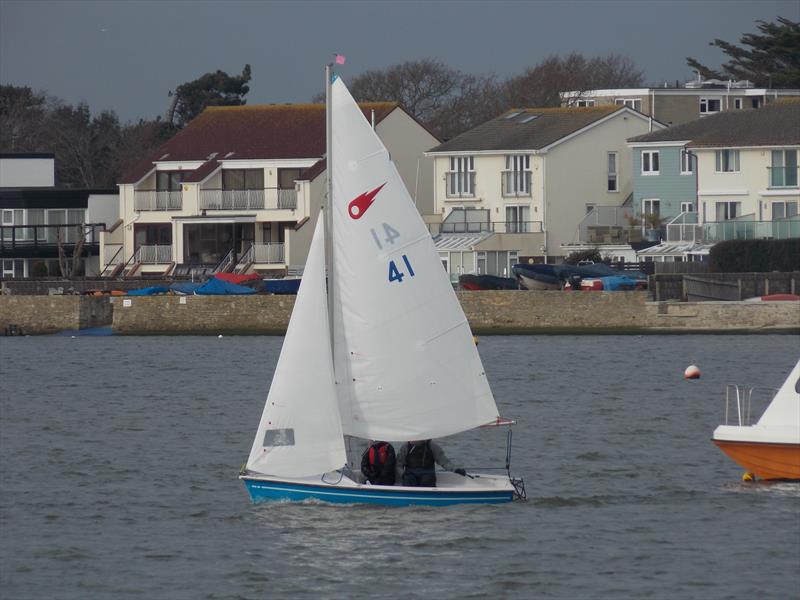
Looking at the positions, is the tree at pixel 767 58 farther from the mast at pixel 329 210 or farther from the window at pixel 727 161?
the mast at pixel 329 210

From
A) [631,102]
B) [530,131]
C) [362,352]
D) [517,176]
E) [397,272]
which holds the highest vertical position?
[631,102]

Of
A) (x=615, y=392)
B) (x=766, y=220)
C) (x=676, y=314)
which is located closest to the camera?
(x=615, y=392)

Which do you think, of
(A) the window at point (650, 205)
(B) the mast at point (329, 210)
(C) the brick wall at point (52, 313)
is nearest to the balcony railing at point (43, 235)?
(C) the brick wall at point (52, 313)

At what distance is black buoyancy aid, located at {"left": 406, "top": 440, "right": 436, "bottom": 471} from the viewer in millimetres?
20016

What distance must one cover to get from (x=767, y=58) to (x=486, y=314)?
4934cm

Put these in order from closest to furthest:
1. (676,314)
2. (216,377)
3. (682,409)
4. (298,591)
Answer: (298,591), (682,409), (216,377), (676,314)

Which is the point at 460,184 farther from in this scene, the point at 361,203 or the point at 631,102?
the point at 361,203

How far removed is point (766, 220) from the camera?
63.5m

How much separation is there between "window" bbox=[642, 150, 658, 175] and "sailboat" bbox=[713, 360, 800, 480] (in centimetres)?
4827

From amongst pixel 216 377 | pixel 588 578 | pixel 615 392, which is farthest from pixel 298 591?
pixel 216 377

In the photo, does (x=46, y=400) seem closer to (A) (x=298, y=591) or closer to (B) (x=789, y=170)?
(A) (x=298, y=591)

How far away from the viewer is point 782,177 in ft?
213

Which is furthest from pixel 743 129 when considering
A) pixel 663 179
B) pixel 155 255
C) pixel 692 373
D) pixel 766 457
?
pixel 766 457

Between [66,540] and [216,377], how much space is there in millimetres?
23544
